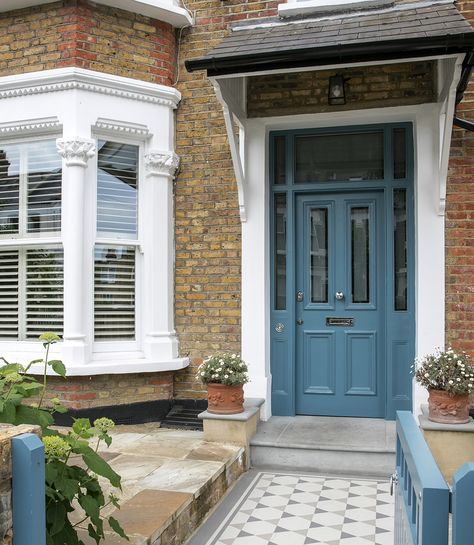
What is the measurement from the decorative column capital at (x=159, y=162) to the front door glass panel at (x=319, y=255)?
147 centimetres

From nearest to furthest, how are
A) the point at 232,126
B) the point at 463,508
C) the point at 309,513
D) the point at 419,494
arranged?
the point at 463,508 < the point at 419,494 < the point at 309,513 < the point at 232,126

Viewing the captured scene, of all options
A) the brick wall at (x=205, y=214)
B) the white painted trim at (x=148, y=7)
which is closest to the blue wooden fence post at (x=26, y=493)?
the brick wall at (x=205, y=214)

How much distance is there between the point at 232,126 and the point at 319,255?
4.99 feet

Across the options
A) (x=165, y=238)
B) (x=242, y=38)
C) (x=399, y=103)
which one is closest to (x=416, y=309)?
(x=399, y=103)

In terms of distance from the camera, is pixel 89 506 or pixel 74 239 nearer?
pixel 89 506

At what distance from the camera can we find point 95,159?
18.1ft

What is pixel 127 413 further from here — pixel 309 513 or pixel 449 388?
pixel 449 388

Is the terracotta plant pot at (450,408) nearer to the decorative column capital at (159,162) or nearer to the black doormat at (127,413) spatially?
the black doormat at (127,413)

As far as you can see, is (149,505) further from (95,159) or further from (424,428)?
(95,159)

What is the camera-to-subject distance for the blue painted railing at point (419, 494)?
144cm

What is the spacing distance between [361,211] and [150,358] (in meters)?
2.45

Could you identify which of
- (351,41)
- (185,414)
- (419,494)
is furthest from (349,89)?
(419,494)

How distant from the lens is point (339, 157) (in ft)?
18.6

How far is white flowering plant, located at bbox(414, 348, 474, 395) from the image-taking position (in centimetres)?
442
